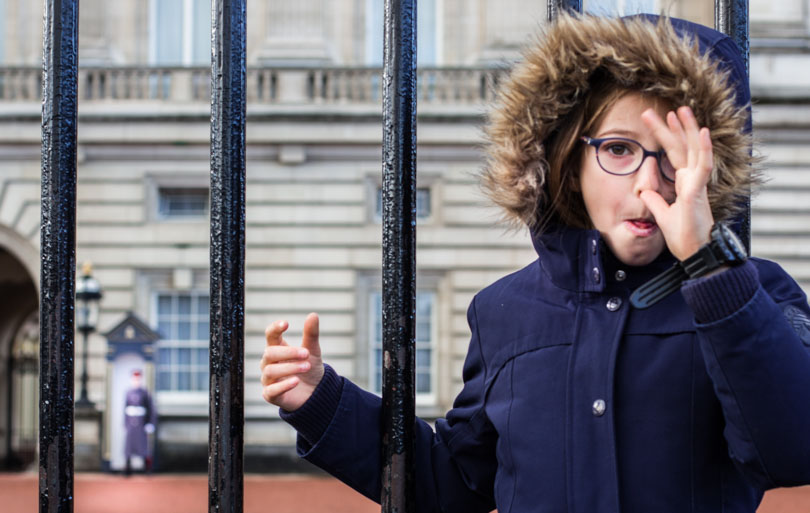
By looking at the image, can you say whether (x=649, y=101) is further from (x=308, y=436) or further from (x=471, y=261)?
(x=471, y=261)

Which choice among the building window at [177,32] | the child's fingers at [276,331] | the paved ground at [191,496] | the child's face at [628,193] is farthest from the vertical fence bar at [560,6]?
the building window at [177,32]

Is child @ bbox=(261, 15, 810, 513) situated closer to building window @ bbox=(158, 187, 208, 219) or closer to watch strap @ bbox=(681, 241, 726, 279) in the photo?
watch strap @ bbox=(681, 241, 726, 279)

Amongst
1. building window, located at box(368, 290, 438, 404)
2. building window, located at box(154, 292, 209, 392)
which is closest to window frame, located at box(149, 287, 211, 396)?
building window, located at box(154, 292, 209, 392)

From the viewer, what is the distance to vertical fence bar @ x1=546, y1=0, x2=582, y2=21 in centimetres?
98

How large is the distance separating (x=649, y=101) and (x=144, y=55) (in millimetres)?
12016

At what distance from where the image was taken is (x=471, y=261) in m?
11.5

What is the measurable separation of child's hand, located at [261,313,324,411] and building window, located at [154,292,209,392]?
1085 cm

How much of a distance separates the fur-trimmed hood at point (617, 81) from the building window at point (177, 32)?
11.8 m

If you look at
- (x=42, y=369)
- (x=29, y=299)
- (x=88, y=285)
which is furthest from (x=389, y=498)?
(x=29, y=299)

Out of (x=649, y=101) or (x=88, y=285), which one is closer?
(x=649, y=101)

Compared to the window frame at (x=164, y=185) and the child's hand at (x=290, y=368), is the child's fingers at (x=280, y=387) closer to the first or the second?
the child's hand at (x=290, y=368)

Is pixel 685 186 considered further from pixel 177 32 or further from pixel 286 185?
pixel 177 32

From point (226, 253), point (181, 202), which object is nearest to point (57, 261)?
point (226, 253)

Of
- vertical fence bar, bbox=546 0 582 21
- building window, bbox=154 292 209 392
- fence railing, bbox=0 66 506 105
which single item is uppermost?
fence railing, bbox=0 66 506 105
